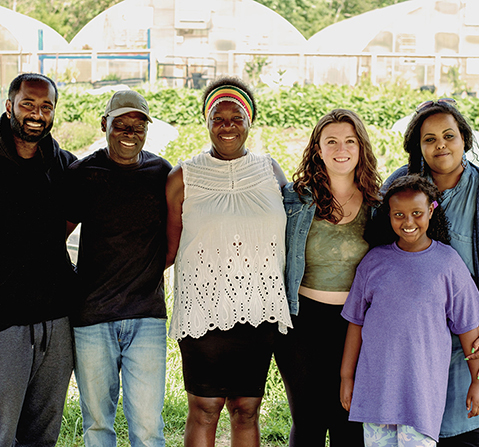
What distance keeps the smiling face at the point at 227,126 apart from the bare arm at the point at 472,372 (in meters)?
1.42

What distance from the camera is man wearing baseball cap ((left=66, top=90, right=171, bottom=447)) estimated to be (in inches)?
110

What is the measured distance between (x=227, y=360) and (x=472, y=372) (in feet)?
3.72

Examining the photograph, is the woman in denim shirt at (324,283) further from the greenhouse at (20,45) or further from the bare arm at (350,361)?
the greenhouse at (20,45)

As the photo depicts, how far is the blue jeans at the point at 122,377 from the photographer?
2.78m

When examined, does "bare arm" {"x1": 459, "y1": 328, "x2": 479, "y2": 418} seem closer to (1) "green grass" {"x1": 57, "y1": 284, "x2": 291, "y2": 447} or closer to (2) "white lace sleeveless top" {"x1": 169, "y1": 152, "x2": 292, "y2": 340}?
(2) "white lace sleeveless top" {"x1": 169, "y1": 152, "x2": 292, "y2": 340}

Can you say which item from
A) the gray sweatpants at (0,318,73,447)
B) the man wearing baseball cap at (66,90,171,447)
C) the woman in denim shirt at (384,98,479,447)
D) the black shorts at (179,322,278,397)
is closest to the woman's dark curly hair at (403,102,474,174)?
the woman in denim shirt at (384,98,479,447)

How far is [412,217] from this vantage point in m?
2.63

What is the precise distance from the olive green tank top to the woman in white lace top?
149 mm

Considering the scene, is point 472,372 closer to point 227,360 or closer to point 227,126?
point 227,360

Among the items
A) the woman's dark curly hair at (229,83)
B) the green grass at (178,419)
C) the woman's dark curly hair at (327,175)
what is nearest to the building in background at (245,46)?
the green grass at (178,419)

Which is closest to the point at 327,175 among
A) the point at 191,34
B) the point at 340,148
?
the point at 340,148

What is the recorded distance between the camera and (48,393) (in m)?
2.71

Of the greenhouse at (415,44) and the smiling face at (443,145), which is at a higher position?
the greenhouse at (415,44)

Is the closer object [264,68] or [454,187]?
[454,187]
